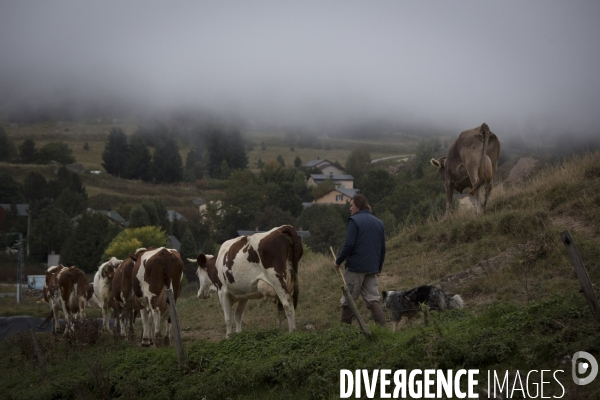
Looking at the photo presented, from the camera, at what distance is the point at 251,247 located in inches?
570

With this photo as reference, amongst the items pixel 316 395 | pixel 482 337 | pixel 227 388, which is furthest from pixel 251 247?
pixel 482 337

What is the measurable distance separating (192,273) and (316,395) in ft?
216

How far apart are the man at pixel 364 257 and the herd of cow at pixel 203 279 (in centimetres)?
184

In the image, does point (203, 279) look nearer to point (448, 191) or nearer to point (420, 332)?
point (448, 191)

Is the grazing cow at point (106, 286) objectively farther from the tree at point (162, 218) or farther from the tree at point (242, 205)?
the tree at point (162, 218)

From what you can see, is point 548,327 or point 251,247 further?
point 251,247

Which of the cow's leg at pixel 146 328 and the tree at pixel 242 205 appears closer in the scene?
the cow's leg at pixel 146 328

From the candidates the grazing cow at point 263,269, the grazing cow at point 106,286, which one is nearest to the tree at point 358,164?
the grazing cow at point 106,286

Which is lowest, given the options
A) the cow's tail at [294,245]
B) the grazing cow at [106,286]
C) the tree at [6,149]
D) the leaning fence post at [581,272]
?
the tree at [6,149]

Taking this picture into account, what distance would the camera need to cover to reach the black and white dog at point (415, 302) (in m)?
12.4

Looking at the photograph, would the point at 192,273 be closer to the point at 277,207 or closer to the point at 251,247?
the point at 277,207

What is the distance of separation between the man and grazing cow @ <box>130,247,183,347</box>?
560 cm

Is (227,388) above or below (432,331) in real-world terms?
below

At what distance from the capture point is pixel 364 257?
12148mm
